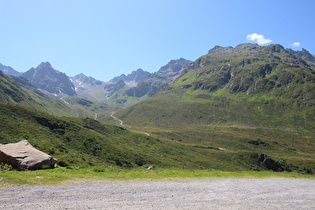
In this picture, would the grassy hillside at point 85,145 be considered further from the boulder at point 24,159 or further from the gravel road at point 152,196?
the gravel road at point 152,196

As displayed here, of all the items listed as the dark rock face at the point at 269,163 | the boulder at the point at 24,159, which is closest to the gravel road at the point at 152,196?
the boulder at the point at 24,159

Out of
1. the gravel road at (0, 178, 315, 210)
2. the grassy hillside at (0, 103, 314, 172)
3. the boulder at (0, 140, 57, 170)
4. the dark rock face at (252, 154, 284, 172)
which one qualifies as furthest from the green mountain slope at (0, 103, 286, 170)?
the dark rock face at (252, 154, 284, 172)

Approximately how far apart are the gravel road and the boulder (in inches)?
338

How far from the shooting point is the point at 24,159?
20938mm

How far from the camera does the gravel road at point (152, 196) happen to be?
11062mm

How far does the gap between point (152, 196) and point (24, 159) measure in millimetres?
15336

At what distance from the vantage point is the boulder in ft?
67.1

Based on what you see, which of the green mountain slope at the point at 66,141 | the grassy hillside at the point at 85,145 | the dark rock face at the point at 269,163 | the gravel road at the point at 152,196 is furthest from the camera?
the dark rock face at the point at 269,163

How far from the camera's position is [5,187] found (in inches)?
495

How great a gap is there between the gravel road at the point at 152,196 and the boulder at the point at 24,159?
8.60 meters

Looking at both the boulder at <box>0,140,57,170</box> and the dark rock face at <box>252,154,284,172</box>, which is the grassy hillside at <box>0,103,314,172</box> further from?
the boulder at <box>0,140,57,170</box>

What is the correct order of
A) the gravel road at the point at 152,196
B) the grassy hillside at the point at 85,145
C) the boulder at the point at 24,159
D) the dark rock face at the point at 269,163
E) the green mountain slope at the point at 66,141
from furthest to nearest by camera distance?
the dark rock face at the point at 269,163
the green mountain slope at the point at 66,141
the grassy hillside at the point at 85,145
the boulder at the point at 24,159
the gravel road at the point at 152,196

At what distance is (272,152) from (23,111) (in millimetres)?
126893

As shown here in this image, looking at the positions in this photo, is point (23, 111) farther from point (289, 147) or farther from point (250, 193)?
point (289, 147)
